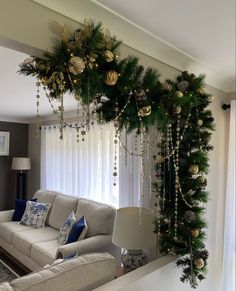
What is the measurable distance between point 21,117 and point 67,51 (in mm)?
4475

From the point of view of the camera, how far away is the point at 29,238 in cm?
330

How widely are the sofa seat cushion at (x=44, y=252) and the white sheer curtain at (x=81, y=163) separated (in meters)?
0.96

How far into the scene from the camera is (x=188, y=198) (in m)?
1.74

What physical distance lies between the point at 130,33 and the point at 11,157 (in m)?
4.61

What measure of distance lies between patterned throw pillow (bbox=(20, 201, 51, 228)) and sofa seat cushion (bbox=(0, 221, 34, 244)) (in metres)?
0.08

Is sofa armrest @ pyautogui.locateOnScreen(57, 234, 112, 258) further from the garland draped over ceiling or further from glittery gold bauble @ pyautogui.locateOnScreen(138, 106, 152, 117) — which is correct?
glittery gold bauble @ pyautogui.locateOnScreen(138, 106, 152, 117)

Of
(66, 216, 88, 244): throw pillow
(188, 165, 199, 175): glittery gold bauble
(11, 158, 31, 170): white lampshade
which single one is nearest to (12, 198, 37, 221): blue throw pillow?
(11, 158, 31, 170): white lampshade

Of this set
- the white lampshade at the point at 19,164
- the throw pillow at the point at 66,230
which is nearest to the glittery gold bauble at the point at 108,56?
the throw pillow at the point at 66,230

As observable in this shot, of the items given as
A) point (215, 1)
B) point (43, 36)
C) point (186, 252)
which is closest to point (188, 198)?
point (186, 252)

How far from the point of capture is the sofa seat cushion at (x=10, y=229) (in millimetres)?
3602

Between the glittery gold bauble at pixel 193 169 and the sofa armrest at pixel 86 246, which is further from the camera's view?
the sofa armrest at pixel 86 246

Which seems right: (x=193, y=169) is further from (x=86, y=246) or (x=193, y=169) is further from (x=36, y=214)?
(x=36, y=214)

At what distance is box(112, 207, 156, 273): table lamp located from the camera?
5.65ft

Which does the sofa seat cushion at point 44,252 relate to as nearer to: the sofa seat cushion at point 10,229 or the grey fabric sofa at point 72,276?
the sofa seat cushion at point 10,229
